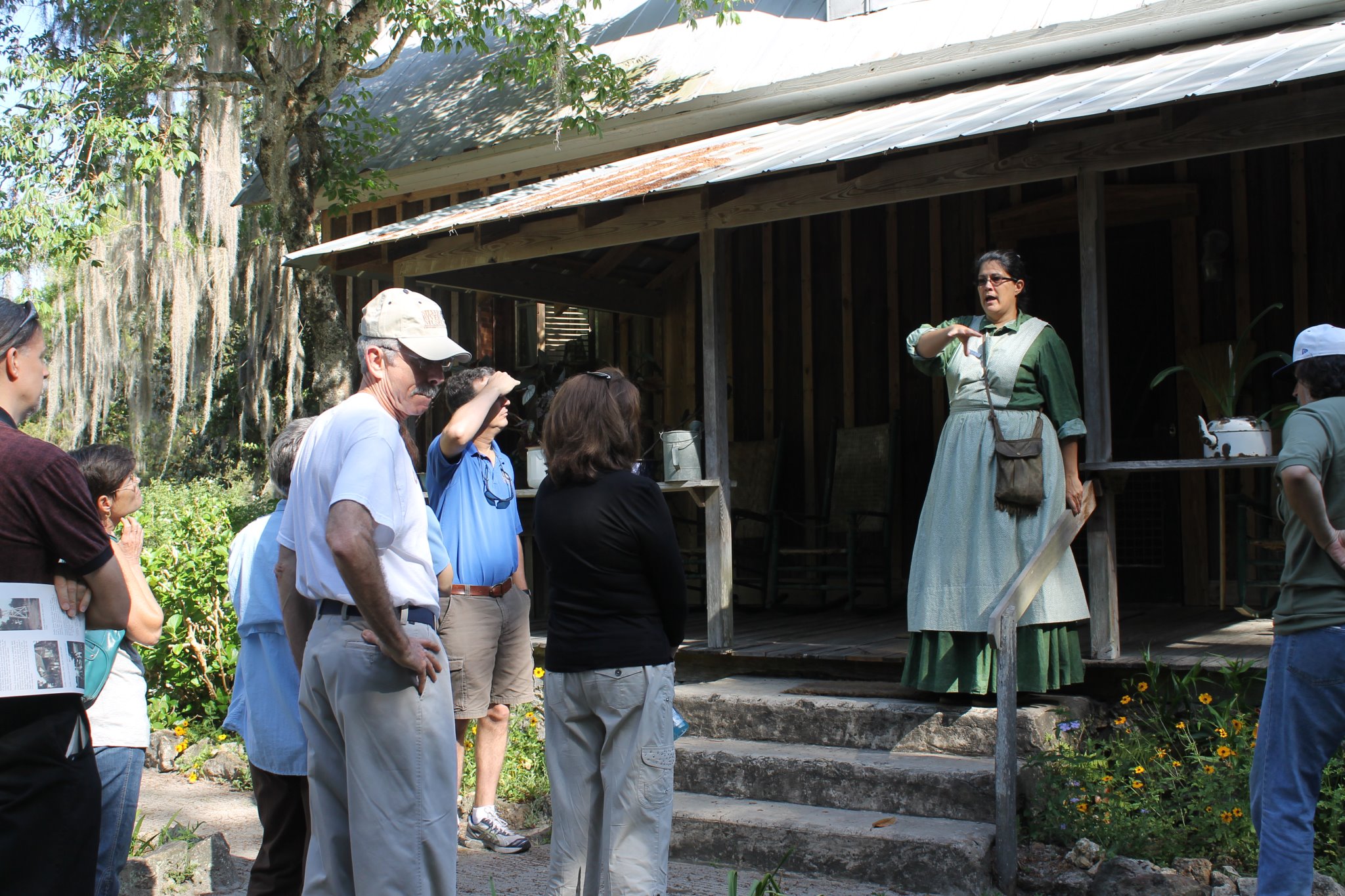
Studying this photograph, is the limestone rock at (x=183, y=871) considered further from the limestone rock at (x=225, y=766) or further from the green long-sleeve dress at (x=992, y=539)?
the green long-sleeve dress at (x=992, y=539)

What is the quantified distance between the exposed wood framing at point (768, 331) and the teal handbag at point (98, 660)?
5804mm

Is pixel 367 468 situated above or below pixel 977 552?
above

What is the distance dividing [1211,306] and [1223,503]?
1248mm

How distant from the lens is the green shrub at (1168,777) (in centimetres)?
405

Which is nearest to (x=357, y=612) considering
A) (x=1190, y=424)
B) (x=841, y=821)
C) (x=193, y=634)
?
(x=841, y=821)

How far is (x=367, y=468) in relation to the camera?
2.62m

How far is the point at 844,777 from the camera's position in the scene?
4613mm

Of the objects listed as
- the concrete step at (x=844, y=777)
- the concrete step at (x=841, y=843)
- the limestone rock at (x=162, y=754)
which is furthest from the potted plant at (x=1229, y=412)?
the limestone rock at (x=162, y=754)

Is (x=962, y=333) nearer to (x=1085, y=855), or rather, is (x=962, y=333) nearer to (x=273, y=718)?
(x=1085, y=855)

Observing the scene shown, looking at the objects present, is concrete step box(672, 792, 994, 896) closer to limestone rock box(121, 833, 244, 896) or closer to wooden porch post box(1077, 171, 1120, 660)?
wooden porch post box(1077, 171, 1120, 660)

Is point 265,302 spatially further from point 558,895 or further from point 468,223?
point 558,895

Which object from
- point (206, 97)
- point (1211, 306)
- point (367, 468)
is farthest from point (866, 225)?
point (367, 468)

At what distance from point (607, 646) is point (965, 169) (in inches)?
125

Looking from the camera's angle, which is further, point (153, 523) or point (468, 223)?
point (153, 523)
